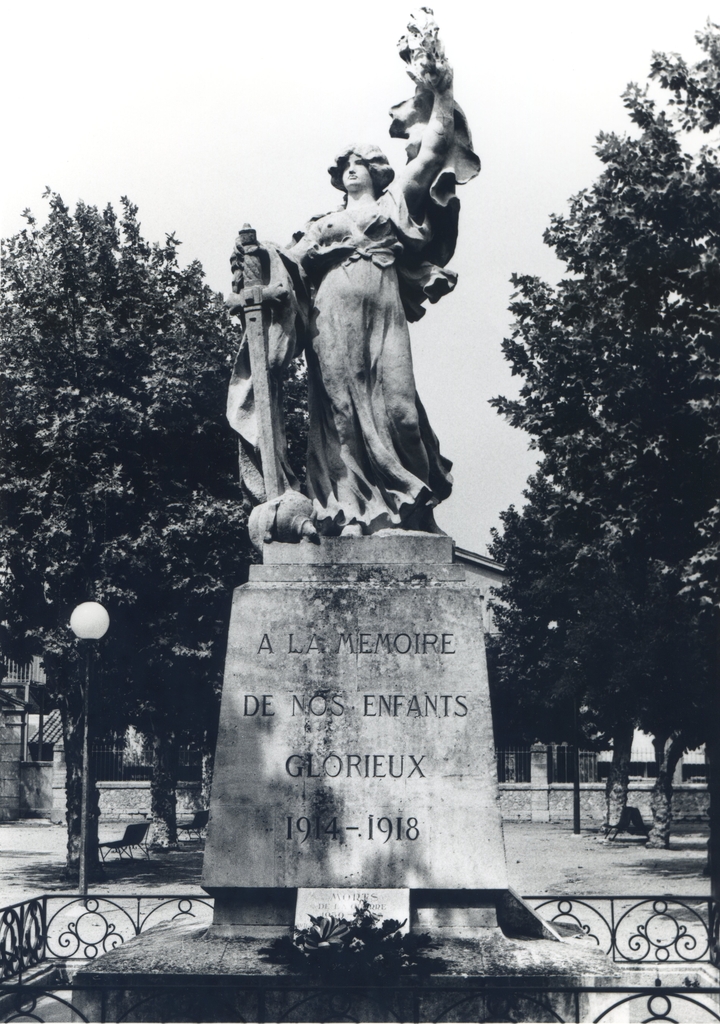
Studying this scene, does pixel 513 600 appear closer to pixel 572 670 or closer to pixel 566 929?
pixel 572 670

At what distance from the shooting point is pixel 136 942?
24.2 feet

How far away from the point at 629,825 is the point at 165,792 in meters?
11.8

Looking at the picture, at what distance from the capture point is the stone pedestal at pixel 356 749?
7.16 meters

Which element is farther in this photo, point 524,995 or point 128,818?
point 128,818

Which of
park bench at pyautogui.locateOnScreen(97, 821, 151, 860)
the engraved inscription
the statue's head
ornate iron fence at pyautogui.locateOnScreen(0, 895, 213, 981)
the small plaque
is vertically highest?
the statue's head

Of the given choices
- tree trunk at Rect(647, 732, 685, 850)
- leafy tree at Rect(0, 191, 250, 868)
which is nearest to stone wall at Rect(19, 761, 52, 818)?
tree trunk at Rect(647, 732, 685, 850)

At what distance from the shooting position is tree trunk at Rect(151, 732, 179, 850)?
89.7 feet

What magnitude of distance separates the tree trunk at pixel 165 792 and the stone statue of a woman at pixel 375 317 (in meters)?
19.8

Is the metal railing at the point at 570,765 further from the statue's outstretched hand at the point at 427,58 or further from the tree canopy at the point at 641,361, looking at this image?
the statue's outstretched hand at the point at 427,58

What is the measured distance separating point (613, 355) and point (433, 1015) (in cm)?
1498

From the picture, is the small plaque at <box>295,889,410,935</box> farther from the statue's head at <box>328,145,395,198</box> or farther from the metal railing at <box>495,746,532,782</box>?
the metal railing at <box>495,746,532,782</box>

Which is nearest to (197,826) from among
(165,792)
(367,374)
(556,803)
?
(165,792)

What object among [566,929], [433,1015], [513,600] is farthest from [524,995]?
[513,600]

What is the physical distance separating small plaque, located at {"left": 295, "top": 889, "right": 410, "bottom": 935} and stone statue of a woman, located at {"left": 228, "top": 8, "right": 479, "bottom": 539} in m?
2.04
